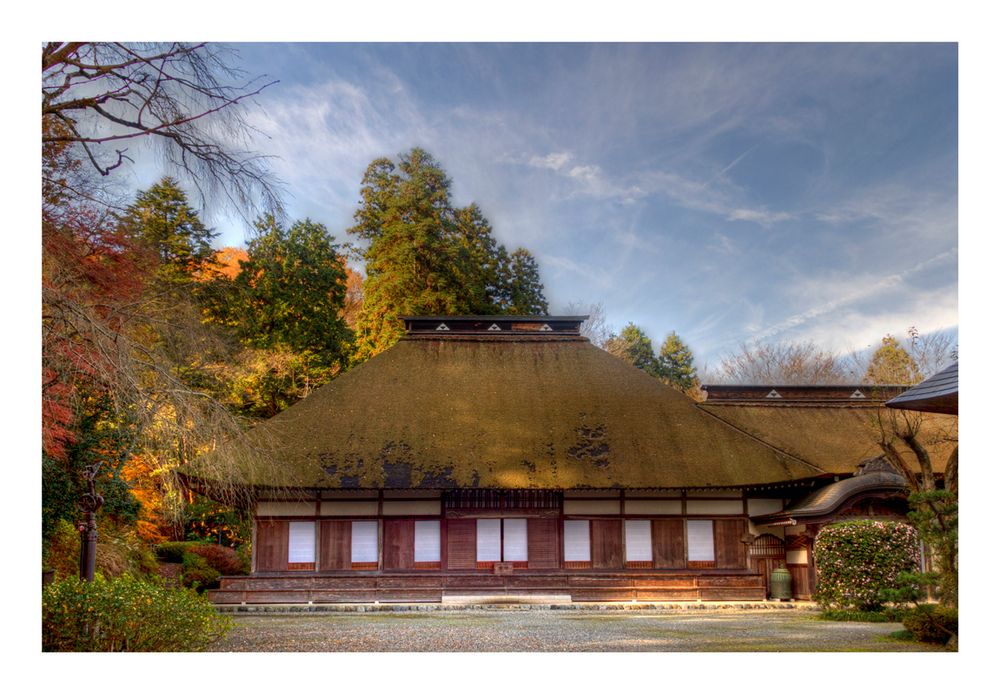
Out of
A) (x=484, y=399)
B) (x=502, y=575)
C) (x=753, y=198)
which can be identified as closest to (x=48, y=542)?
(x=502, y=575)

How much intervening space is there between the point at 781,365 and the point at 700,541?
823 inches

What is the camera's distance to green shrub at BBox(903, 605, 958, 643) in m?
9.27

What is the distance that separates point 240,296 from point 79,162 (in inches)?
606

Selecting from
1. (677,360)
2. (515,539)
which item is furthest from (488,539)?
(677,360)

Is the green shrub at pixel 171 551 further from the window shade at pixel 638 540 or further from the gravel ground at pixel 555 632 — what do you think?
the window shade at pixel 638 540

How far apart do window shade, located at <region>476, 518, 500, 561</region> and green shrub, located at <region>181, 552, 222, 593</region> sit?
6279mm

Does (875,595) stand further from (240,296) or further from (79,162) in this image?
(240,296)

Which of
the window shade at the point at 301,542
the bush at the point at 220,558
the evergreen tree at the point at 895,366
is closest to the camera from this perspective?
the window shade at the point at 301,542

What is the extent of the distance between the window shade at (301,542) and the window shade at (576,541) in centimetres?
502

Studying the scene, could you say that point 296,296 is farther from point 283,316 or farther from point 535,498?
point 535,498

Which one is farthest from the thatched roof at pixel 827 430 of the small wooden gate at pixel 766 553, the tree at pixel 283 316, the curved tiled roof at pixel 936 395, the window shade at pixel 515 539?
the tree at pixel 283 316

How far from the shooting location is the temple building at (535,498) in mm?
15469

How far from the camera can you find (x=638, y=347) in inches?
1293

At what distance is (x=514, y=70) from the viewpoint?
1408 centimetres
